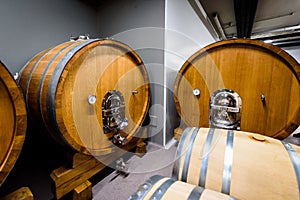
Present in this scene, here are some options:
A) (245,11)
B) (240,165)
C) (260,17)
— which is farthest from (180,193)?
(260,17)

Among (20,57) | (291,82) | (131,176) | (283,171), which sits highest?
(20,57)

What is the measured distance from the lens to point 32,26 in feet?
4.21

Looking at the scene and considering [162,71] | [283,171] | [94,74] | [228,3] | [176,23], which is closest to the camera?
[283,171]

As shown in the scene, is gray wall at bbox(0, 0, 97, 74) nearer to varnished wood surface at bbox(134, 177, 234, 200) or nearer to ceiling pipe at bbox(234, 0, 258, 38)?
varnished wood surface at bbox(134, 177, 234, 200)

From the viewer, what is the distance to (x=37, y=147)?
1320 millimetres

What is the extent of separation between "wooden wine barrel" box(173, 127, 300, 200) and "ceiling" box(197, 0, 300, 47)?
2.07 meters

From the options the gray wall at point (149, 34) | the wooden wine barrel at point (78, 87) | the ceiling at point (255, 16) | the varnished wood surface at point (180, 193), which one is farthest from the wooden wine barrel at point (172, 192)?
the ceiling at point (255, 16)

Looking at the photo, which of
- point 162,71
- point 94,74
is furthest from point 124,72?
point 162,71

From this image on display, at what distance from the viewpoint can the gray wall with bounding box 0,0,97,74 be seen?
3.77 ft

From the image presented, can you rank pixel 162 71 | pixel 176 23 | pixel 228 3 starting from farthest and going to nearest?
pixel 228 3, pixel 176 23, pixel 162 71

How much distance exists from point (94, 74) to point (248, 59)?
1.19m

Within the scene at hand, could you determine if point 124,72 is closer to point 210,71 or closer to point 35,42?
point 210,71

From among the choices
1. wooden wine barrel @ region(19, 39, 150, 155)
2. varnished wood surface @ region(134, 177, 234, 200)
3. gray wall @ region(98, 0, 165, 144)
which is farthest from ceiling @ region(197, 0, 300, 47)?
varnished wood surface @ region(134, 177, 234, 200)

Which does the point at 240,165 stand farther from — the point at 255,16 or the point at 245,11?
the point at 255,16
